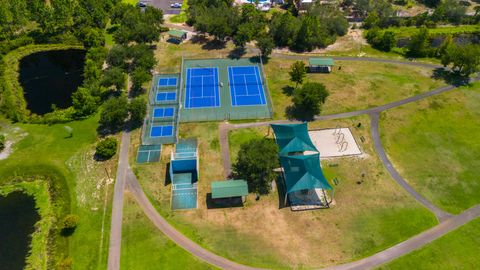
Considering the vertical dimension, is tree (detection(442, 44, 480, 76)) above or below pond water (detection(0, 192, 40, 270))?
above

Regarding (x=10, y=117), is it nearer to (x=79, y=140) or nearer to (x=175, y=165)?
(x=79, y=140)

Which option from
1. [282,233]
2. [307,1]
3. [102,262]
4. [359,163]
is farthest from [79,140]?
[307,1]

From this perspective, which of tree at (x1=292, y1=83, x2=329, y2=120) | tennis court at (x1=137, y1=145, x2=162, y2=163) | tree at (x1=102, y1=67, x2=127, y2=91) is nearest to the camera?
tennis court at (x1=137, y1=145, x2=162, y2=163)

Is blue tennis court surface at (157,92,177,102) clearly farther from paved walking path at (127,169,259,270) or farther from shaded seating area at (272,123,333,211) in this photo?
shaded seating area at (272,123,333,211)

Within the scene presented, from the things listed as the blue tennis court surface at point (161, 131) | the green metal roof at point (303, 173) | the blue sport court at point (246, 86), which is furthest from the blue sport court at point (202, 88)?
the green metal roof at point (303, 173)

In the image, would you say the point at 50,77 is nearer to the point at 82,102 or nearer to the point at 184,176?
the point at 82,102

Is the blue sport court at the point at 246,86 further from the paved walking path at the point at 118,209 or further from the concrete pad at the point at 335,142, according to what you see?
the paved walking path at the point at 118,209

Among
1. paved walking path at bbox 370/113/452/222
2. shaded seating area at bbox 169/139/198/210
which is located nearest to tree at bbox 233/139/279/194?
shaded seating area at bbox 169/139/198/210
